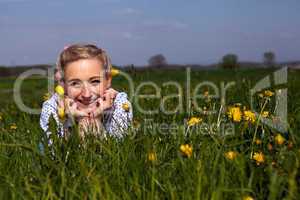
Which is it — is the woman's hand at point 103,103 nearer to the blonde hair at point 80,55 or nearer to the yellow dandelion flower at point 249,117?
the blonde hair at point 80,55

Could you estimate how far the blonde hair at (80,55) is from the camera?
14.7 ft

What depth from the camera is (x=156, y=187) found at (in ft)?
8.32

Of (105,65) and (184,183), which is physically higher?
(105,65)

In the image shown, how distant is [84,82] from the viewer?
427 cm

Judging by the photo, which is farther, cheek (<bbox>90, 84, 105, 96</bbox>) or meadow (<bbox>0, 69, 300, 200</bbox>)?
cheek (<bbox>90, 84, 105, 96</bbox>)

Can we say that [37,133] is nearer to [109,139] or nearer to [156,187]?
[109,139]

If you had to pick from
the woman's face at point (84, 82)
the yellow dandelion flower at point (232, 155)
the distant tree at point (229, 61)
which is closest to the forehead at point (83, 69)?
the woman's face at point (84, 82)

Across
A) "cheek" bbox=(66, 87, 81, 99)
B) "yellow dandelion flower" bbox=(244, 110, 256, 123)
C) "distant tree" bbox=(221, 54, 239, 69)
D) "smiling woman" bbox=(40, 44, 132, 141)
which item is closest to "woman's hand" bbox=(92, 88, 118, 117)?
"smiling woman" bbox=(40, 44, 132, 141)

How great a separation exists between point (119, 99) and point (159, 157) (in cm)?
192

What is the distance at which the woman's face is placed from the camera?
427cm

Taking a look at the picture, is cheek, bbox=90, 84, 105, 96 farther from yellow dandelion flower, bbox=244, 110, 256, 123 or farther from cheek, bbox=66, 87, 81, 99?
yellow dandelion flower, bbox=244, 110, 256, 123

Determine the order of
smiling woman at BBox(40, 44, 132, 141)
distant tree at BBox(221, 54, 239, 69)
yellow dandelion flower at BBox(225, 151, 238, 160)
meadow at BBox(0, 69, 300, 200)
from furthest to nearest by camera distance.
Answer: distant tree at BBox(221, 54, 239, 69), smiling woman at BBox(40, 44, 132, 141), yellow dandelion flower at BBox(225, 151, 238, 160), meadow at BBox(0, 69, 300, 200)

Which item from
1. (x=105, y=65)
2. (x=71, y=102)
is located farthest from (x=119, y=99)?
(x=71, y=102)

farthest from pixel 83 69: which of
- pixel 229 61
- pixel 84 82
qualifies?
pixel 229 61
